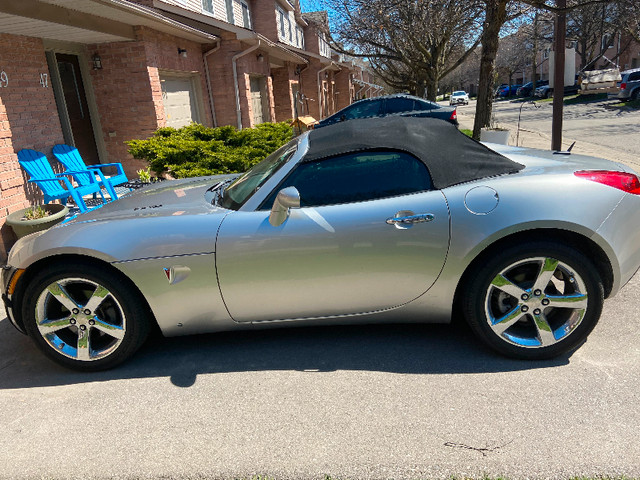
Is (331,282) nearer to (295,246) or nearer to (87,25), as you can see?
(295,246)

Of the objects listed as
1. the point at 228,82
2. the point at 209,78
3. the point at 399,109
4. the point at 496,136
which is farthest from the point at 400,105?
the point at 209,78

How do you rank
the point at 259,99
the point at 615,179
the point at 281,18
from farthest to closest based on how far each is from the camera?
the point at 281,18 → the point at 259,99 → the point at 615,179

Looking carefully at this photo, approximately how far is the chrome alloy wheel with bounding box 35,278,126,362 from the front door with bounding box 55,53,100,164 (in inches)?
245

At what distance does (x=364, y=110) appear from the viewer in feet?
46.5

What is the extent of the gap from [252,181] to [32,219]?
3.55m

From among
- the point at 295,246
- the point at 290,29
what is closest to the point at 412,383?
the point at 295,246

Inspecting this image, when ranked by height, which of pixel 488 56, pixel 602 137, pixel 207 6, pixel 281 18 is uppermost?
pixel 281 18

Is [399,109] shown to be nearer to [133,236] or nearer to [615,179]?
[615,179]

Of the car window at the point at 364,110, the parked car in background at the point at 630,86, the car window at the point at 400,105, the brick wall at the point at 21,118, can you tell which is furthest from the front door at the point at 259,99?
the parked car in background at the point at 630,86

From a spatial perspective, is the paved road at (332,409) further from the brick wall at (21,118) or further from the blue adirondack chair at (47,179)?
the blue adirondack chair at (47,179)

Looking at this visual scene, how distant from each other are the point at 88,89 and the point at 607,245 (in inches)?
353

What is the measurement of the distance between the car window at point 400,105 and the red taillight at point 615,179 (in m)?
10.9

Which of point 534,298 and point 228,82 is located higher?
point 228,82

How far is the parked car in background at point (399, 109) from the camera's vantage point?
502 inches
